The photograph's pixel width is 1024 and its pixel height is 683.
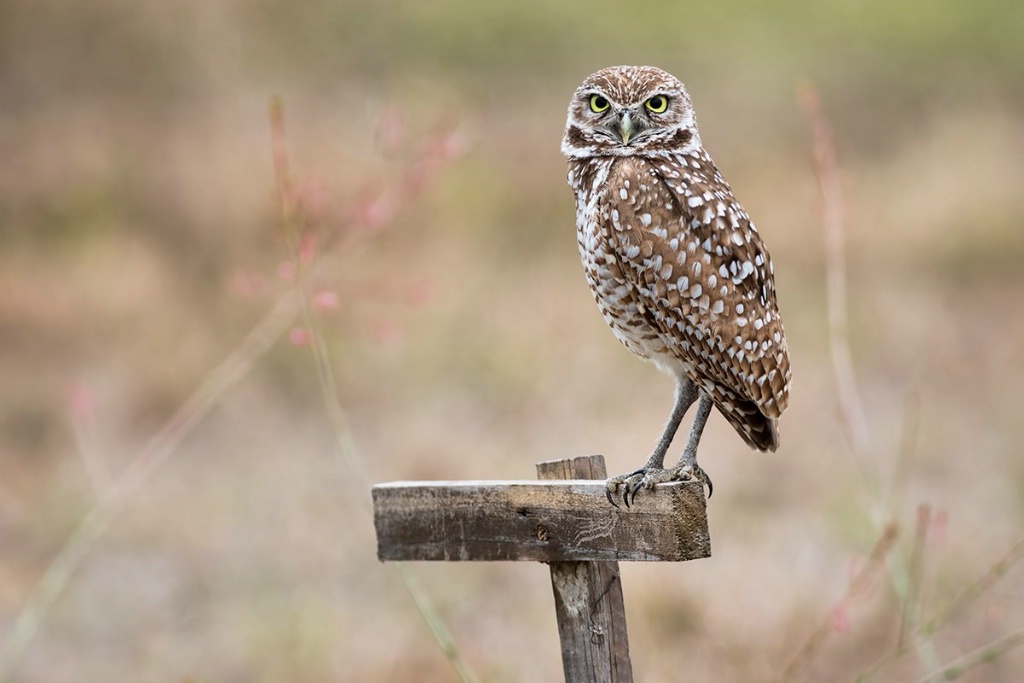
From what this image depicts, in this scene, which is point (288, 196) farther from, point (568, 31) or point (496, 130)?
point (568, 31)

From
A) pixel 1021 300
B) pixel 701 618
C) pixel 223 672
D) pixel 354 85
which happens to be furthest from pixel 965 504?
pixel 354 85

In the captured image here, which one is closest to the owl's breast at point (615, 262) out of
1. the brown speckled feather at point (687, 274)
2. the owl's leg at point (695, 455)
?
A: the brown speckled feather at point (687, 274)

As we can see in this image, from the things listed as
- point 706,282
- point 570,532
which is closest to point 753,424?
point 706,282

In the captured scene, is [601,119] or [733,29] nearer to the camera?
[601,119]

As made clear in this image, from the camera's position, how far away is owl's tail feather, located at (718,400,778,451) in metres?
3.25

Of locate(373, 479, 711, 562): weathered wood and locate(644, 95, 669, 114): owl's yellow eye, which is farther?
locate(644, 95, 669, 114): owl's yellow eye

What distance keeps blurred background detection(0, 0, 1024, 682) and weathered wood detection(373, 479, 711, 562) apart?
64 centimetres

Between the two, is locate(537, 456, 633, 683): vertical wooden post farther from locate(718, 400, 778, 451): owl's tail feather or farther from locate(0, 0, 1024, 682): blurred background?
locate(0, 0, 1024, 682): blurred background

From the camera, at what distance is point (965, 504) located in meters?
8.04

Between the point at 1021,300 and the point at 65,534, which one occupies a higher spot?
the point at 1021,300

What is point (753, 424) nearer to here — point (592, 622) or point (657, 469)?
point (657, 469)

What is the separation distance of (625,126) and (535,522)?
3.66 ft

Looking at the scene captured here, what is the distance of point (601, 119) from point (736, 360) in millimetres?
743

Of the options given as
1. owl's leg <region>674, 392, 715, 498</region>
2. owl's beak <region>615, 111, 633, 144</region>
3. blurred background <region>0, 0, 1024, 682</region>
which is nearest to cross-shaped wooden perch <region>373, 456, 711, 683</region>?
owl's leg <region>674, 392, 715, 498</region>
